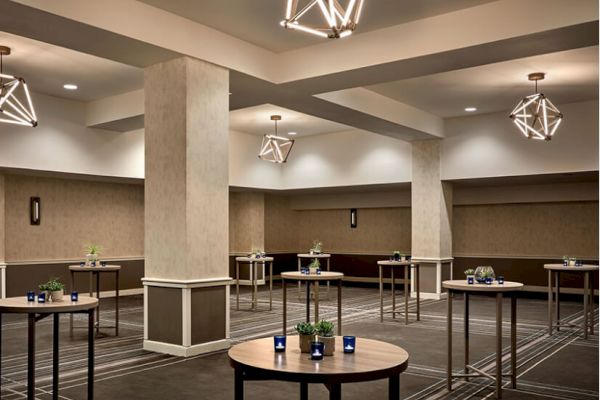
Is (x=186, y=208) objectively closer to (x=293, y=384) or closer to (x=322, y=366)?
(x=293, y=384)

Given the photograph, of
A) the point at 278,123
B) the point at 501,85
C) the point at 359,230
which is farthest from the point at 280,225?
the point at 501,85

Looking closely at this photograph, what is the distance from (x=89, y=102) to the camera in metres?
10.4

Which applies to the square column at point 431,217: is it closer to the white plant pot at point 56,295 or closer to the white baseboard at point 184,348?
the white baseboard at point 184,348

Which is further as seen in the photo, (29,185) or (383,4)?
(29,185)

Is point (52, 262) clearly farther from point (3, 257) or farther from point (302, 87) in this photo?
point (302, 87)

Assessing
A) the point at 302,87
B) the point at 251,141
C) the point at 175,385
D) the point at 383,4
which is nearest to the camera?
the point at 175,385

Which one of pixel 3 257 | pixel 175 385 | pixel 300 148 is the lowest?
pixel 175 385

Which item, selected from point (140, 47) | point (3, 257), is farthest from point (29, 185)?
point (140, 47)

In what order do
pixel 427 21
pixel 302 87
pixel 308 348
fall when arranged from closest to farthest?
pixel 308 348 → pixel 427 21 → pixel 302 87

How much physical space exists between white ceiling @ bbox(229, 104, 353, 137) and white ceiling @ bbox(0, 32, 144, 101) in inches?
103

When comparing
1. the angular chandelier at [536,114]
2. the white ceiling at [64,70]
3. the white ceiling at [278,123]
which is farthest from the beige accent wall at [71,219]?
the angular chandelier at [536,114]

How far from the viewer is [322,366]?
8.77ft

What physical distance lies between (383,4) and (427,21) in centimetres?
72

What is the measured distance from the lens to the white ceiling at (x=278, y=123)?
11319 mm
